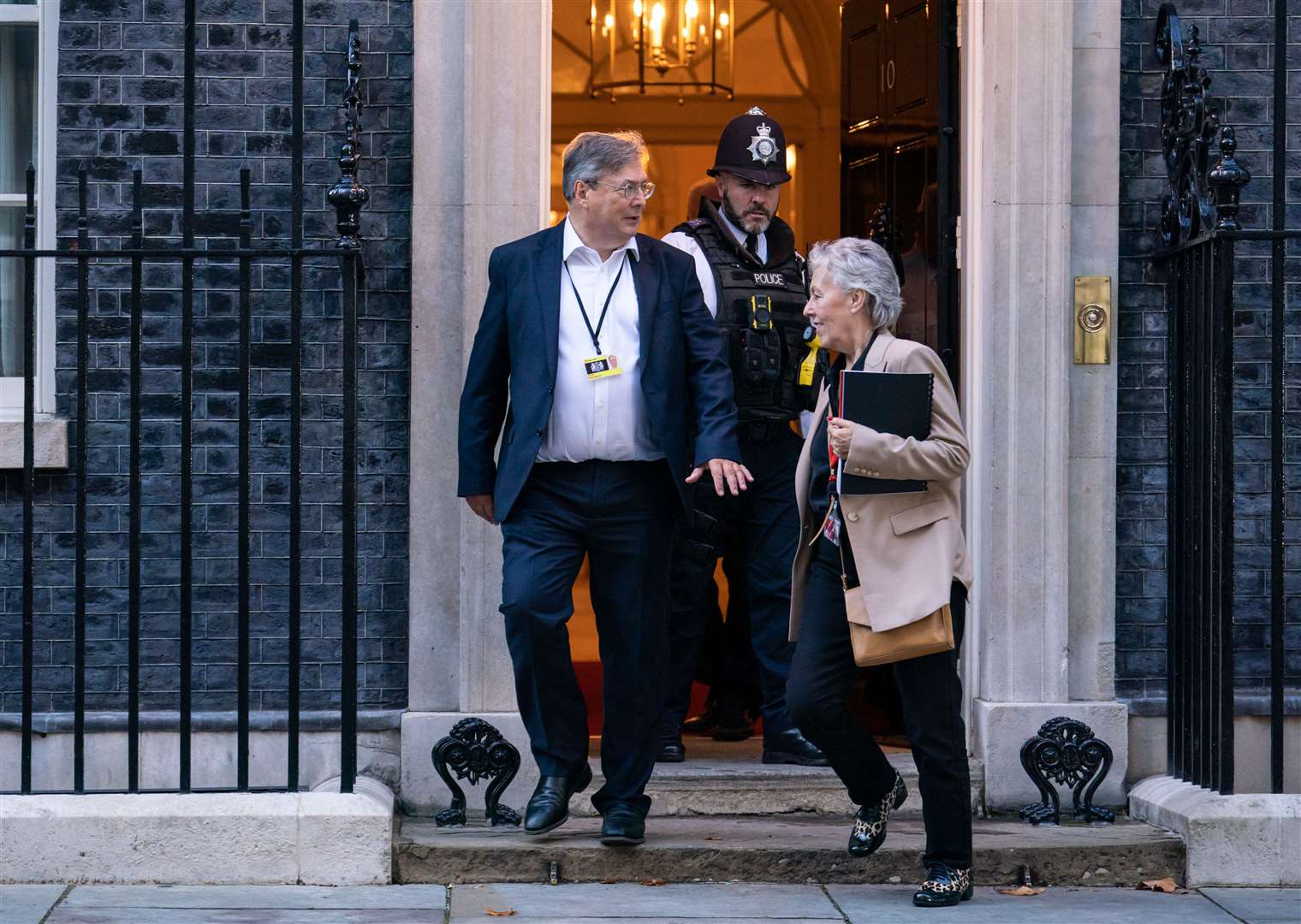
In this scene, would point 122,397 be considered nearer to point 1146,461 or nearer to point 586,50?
point 1146,461

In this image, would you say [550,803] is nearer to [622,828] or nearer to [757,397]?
[622,828]

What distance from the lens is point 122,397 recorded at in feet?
A: 20.0

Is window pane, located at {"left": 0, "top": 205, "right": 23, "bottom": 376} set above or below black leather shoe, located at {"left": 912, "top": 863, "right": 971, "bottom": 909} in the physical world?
above

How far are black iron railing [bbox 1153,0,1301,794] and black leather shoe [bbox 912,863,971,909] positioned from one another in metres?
1.03

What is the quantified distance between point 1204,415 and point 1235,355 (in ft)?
2.20

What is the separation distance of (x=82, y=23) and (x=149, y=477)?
1.51 meters

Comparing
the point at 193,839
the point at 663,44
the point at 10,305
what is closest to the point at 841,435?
the point at 193,839

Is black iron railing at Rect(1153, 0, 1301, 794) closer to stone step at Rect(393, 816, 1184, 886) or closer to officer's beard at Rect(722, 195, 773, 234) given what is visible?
stone step at Rect(393, 816, 1184, 886)

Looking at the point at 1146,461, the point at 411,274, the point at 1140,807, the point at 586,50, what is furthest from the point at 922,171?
the point at 586,50

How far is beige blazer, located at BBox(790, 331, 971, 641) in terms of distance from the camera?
4.91 m

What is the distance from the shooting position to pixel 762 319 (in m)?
6.25

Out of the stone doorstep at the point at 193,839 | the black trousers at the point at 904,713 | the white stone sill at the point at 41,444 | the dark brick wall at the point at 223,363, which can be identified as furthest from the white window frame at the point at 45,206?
the black trousers at the point at 904,713

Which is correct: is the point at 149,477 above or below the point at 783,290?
below

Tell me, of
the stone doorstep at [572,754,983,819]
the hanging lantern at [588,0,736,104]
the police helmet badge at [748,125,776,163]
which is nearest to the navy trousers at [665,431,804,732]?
the stone doorstep at [572,754,983,819]
